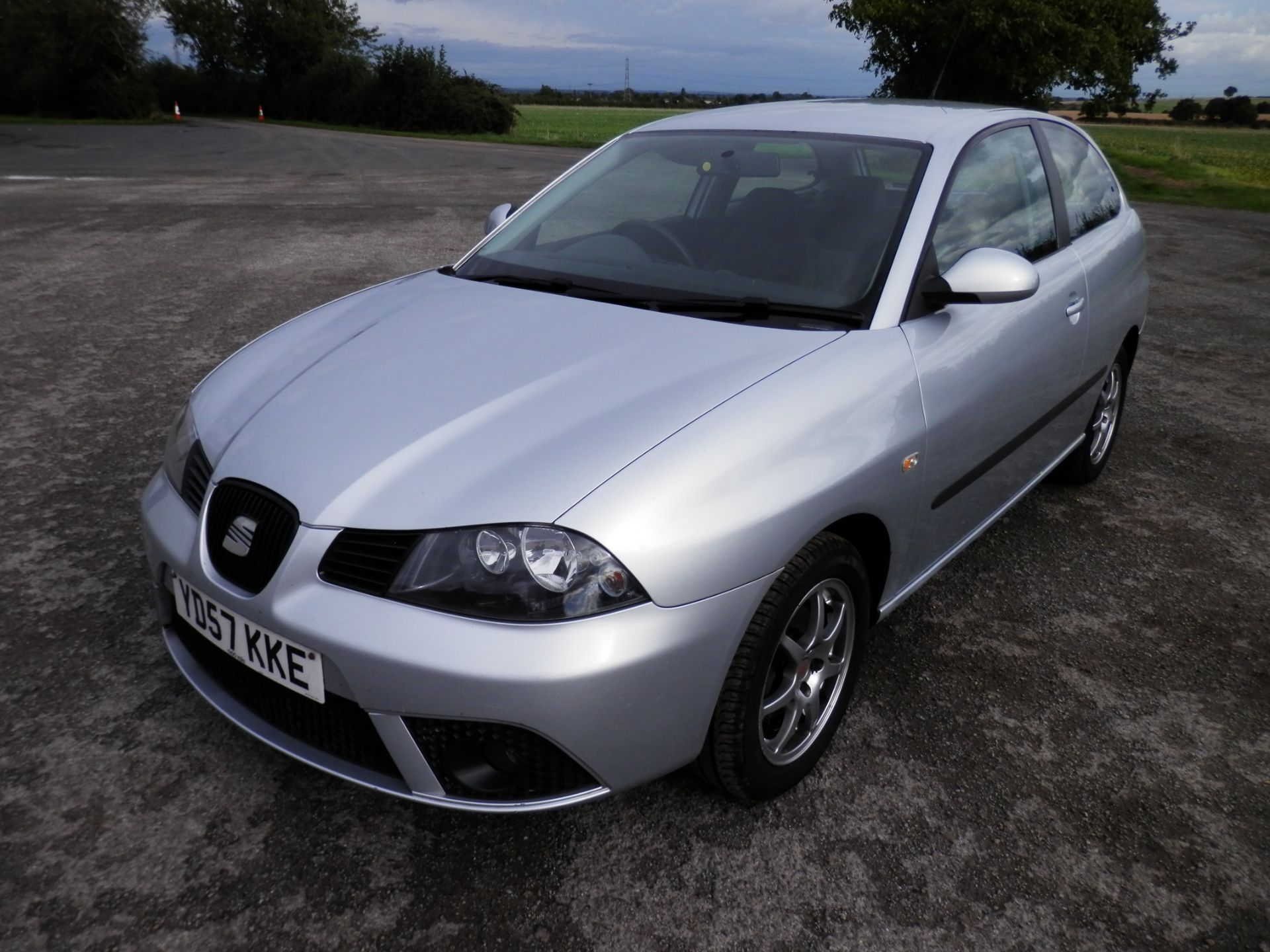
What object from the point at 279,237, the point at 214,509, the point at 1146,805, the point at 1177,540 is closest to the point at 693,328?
the point at 214,509

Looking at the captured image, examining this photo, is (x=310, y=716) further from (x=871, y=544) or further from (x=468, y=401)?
(x=871, y=544)

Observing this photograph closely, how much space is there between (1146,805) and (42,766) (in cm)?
262

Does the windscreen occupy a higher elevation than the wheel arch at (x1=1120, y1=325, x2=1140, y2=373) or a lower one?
higher

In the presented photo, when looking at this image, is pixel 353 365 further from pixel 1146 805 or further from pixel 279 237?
pixel 279 237

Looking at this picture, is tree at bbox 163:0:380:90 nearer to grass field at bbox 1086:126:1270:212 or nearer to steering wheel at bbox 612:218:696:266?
grass field at bbox 1086:126:1270:212

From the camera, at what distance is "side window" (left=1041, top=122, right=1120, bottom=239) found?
12.1 feet

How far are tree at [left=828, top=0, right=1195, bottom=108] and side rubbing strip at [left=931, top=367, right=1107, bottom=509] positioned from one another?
24890 mm

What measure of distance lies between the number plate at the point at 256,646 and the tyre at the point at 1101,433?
10.4 ft

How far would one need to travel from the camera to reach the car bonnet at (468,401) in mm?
1940

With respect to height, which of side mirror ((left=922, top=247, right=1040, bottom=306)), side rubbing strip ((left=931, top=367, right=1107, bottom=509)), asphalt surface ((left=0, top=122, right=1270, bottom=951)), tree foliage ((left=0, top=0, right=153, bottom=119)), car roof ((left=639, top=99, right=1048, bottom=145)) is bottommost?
asphalt surface ((left=0, top=122, right=1270, bottom=951))

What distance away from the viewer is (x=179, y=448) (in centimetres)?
249

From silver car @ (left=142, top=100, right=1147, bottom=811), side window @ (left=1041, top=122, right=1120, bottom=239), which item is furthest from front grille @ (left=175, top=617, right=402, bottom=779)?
side window @ (left=1041, top=122, right=1120, bottom=239)

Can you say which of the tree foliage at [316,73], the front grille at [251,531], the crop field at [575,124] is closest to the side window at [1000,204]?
the front grille at [251,531]

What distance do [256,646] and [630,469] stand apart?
2.80ft
